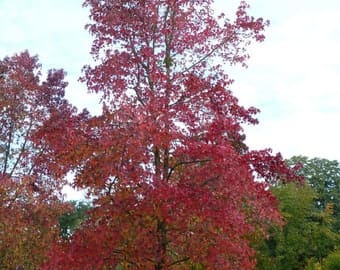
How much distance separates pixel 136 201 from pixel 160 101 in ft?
6.80

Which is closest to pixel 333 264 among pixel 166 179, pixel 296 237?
pixel 296 237

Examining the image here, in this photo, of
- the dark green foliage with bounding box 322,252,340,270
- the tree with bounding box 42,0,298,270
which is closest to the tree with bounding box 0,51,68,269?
the tree with bounding box 42,0,298,270

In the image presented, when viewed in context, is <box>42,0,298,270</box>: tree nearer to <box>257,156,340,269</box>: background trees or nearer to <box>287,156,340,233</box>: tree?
<box>257,156,340,269</box>: background trees

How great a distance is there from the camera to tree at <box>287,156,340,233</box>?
48.1 meters

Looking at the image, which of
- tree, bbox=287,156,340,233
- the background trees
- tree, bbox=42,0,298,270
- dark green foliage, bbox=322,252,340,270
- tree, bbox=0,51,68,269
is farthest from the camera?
tree, bbox=287,156,340,233

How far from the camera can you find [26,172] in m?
16.8

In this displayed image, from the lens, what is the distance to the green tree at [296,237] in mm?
35219

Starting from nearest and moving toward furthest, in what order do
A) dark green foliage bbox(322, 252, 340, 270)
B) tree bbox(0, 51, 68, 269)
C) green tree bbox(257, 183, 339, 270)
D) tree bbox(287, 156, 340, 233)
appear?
tree bbox(0, 51, 68, 269) → dark green foliage bbox(322, 252, 340, 270) → green tree bbox(257, 183, 339, 270) → tree bbox(287, 156, 340, 233)

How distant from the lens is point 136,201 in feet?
33.7

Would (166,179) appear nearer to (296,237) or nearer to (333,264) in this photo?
(333,264)

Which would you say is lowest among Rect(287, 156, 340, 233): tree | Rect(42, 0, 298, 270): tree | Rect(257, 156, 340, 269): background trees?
Rect(42, 0, 298, 270): tree

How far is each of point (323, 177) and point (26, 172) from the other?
37.2 meters

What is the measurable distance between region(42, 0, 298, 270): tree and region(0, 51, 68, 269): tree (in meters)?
4.34

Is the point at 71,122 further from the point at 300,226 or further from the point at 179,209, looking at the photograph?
the point at 300,226
